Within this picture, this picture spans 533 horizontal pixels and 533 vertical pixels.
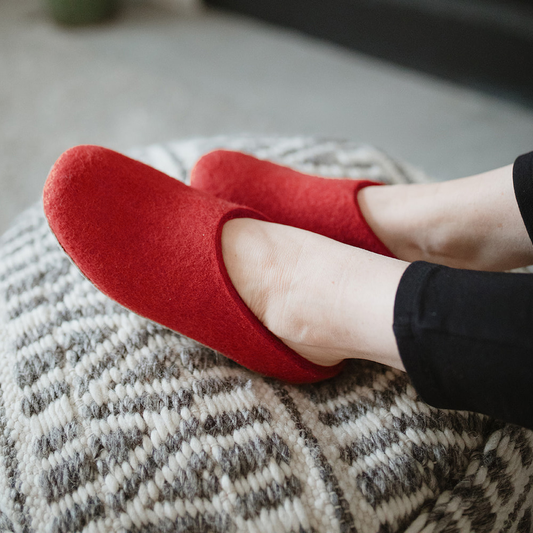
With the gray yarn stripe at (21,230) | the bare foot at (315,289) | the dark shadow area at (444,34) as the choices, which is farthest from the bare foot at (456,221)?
the dark shadow area at (444,34)

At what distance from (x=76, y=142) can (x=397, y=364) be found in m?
1.07

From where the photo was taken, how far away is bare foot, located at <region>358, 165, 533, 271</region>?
1.74 ft

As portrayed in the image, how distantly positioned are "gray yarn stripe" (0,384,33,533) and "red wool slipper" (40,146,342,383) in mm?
165

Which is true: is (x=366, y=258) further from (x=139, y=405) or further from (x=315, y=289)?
(x=139, y=405)

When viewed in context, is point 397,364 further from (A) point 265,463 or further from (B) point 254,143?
(B) point 254,143

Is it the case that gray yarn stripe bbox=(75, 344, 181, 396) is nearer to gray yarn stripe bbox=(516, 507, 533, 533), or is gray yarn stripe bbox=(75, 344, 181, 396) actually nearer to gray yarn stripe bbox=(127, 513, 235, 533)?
gray yarn stripe bbox=(127, 513, 235, 533)

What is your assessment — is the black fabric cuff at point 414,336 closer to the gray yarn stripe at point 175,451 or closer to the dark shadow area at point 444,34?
the gray yarn stripe at point 175,451

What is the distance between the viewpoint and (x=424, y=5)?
1.31 meters

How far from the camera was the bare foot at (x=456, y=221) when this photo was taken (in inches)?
20.9

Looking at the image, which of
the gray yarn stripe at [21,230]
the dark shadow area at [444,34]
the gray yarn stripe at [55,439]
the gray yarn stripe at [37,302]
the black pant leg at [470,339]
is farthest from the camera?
→ the dark shadow area at [444,34]

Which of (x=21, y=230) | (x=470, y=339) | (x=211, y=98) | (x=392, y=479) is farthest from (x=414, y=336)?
(x=211, y=98)

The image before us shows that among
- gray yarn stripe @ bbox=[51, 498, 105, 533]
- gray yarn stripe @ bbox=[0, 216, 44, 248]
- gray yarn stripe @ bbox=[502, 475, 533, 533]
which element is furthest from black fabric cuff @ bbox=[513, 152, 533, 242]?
gray yarn stripe @ bbox=[0, 216, 44, 248]

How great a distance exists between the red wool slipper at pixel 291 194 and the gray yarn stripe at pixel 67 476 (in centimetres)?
35

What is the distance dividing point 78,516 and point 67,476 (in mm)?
36
